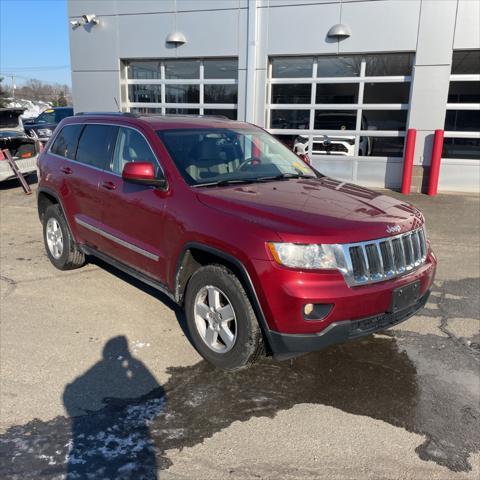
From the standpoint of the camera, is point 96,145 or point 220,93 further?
point 220,93

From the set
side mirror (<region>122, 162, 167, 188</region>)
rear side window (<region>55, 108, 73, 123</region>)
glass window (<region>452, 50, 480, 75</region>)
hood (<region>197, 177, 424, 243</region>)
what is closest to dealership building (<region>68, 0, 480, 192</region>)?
glass window (<region>452, 50, 480, 75</region>)

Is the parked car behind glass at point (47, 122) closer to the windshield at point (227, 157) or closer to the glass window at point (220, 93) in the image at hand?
the glass window at point (220, 93)

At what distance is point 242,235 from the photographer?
3.16 meters

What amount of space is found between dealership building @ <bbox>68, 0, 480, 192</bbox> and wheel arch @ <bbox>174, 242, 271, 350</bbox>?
26.4 feet

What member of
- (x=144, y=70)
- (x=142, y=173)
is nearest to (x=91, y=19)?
(x=144, y=70)

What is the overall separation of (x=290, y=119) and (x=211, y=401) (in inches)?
415

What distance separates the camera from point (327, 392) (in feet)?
11.0

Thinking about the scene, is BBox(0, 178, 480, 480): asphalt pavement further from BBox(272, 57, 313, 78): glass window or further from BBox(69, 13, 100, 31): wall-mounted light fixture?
BBox(69, 13, 100, 31): wall-mounted light fixture

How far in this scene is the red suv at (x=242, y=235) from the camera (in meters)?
3.02

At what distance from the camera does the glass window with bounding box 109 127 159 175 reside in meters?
4.19

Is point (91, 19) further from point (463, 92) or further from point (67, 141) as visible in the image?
point (463, 92)

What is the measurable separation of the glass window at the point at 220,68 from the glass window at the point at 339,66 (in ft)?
7.43

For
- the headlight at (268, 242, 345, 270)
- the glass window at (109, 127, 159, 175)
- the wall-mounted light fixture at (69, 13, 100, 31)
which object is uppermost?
the wall-mounted light fixture at (69, 13, 100, 31)

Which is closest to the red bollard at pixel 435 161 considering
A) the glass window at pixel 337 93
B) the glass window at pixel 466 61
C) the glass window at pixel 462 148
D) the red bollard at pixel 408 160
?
the red bollard at pixel 408 160
